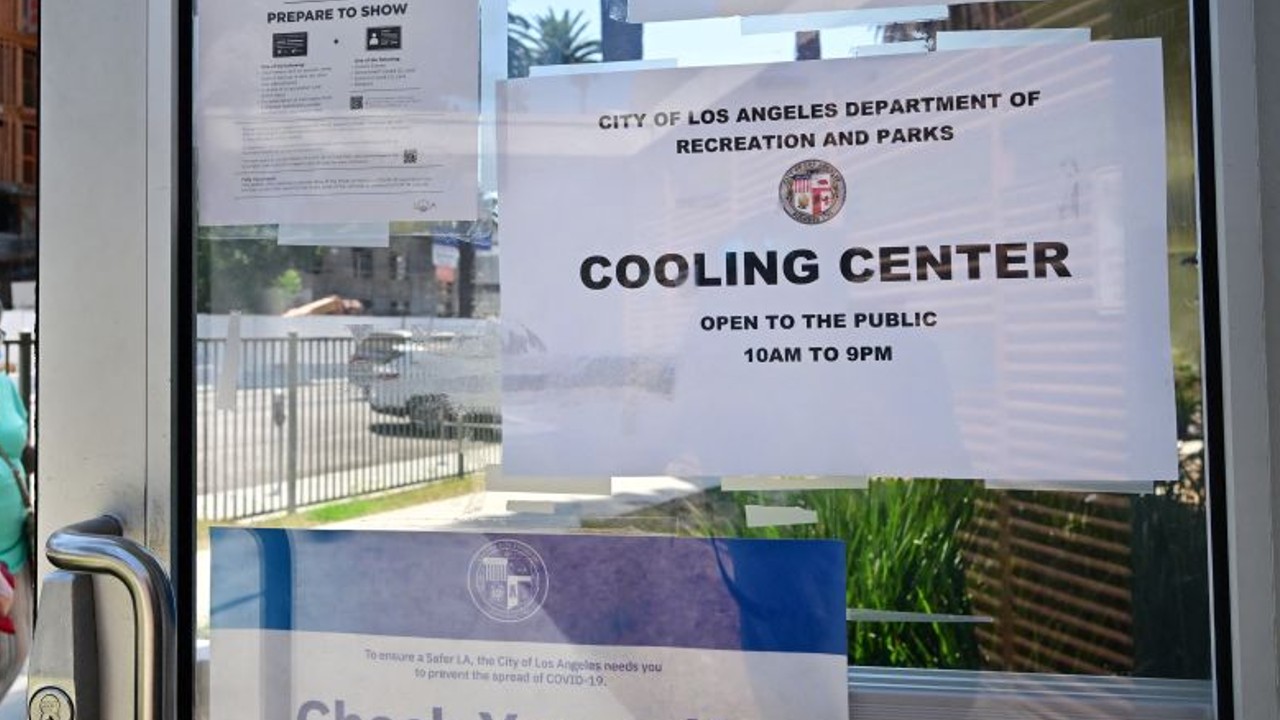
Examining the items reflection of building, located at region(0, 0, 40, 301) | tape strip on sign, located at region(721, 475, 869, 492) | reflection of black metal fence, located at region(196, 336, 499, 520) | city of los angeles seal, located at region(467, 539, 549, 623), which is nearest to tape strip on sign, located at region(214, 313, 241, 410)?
reflection of black metal fence, located at region(196, 336, 499, 520)

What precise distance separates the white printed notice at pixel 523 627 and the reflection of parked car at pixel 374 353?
232mm

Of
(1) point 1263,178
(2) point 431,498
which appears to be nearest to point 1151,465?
(1) point 1263,178

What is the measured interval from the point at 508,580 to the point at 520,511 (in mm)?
101

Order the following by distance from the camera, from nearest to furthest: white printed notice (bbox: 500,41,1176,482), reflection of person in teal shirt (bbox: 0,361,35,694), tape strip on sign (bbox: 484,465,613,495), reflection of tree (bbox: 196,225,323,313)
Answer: white printed notice (bbox: 500,41,1176,482) < tape strip on sign (bbox: 484,465,613,495) < reflection of tree (bbox: 196,225,323,313) < reflection of person in teal shirt (bbox: 0,361,35,694)

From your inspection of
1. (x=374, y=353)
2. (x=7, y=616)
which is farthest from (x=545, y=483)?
(x=7, y=616)

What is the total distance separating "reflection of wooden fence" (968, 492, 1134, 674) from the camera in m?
1.35

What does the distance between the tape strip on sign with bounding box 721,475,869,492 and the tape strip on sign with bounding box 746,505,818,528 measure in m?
0.03

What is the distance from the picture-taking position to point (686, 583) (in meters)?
1.35

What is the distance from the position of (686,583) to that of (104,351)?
908mm

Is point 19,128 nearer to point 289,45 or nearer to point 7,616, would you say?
point 289,45

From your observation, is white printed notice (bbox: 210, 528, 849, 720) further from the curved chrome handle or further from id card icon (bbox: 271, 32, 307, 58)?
id card icon (bbox: 271, 32, 307, 58)

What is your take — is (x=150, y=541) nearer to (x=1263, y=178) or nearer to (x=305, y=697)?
(x=305, y=697)

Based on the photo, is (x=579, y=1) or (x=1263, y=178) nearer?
(x=1263, y=178)

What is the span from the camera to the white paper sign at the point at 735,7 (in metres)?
1.32
